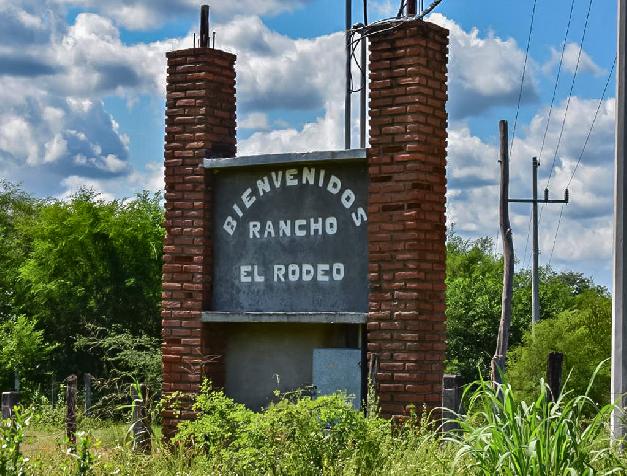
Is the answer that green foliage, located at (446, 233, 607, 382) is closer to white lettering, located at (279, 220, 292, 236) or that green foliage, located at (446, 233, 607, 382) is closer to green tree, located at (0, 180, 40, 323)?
green tree, located at (0, 180, 40, 323)

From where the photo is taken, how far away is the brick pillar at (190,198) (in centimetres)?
1346

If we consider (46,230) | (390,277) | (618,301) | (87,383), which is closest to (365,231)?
(390,277)

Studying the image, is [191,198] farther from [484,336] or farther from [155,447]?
[484,336]

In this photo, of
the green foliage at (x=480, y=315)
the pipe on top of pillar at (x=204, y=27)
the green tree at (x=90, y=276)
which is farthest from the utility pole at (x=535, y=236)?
the pipe on top of pillar at (x=204, y=27)

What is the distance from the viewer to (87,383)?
971 inches

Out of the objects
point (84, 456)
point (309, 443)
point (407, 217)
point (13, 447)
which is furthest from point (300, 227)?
point (13, 447)

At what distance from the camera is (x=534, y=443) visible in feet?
24.8

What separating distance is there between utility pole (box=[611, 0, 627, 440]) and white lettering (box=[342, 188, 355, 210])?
2859 mm

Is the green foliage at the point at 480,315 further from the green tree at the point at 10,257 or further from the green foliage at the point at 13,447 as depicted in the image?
the green foliage at the point at 13,447

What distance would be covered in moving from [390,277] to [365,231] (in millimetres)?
666

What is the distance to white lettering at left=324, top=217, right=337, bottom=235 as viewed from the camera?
12719 mm

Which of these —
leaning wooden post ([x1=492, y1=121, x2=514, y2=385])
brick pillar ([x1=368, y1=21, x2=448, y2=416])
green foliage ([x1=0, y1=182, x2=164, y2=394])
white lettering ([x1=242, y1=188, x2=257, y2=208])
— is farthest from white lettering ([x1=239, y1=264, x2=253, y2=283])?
green foliage ([x1=0, y1=182, x2=164, y2=394])

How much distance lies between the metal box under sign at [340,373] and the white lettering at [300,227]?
4.60 ft

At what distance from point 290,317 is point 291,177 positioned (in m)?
1.65
